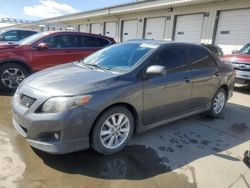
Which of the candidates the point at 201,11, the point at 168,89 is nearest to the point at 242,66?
the point at 168,89

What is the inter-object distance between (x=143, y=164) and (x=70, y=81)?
1454mm


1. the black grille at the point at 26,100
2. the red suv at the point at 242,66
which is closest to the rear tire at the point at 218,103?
the red suv at the point at 242,66

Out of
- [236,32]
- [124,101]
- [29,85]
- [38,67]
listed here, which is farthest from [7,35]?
[236,32]

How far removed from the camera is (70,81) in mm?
3396

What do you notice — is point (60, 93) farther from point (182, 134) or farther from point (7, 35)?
point (7, 35)

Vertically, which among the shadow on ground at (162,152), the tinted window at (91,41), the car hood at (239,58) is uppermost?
the tinted window at (91,41)

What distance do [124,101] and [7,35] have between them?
987 cm

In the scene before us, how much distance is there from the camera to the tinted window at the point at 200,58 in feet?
15.4

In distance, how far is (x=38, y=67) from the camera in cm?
686

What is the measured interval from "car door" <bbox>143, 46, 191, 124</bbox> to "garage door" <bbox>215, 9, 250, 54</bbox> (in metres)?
9.14

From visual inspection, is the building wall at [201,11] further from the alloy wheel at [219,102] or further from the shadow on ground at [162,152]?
the shadow on ground at [162,152]

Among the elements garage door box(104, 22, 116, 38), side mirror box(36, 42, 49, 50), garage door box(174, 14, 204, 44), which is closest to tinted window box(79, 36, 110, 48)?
side mirror box(36, 42, 49, 50)

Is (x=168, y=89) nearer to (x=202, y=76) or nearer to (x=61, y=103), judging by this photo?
(x=202, y=76)

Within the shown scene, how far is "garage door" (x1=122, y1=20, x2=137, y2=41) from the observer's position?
64.5ft
